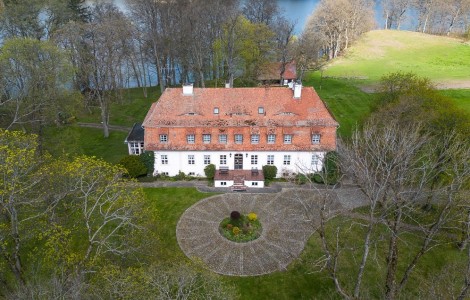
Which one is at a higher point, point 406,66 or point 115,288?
point 406,66

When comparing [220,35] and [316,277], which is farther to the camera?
[220,35]

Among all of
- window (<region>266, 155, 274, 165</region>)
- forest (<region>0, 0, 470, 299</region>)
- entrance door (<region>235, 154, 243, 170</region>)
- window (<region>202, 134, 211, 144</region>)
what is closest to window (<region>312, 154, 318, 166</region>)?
forest (<region>0, 0, 470, 299</region>)

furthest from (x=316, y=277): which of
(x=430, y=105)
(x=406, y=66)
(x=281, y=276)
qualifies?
(x=406, y=66)

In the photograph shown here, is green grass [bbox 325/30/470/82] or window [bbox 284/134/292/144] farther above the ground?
green grass [bbox 325/30/470/82]

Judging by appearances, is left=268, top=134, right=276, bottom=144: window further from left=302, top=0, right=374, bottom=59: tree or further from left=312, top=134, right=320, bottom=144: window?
left=302, top=0, right=374, bottom=59: tree

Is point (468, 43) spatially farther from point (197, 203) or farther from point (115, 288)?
point (115, 288)

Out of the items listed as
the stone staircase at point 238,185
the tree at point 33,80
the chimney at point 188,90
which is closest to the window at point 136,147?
the chimney at point 188,90

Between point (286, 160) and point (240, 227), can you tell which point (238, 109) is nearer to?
point (286, 160)

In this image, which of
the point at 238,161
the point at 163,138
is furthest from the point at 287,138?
the point at 163,138
